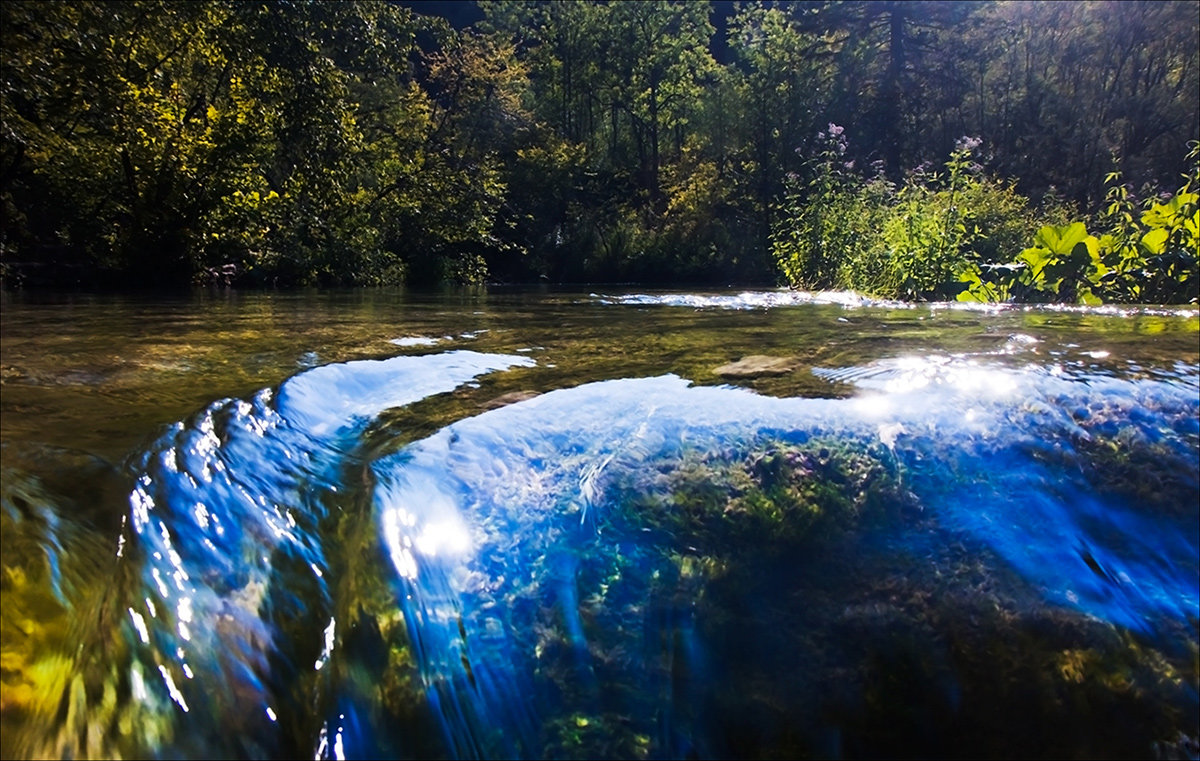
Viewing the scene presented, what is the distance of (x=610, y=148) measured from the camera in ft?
111

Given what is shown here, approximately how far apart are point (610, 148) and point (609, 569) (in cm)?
3379

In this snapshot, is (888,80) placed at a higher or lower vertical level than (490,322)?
higher

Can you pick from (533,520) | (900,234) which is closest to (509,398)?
(533,520)

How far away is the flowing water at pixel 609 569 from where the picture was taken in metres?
1.32

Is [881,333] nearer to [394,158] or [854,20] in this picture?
[394,158]

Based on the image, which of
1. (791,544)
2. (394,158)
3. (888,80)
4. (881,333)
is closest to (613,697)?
(791,544)

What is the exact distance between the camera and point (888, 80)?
27.5 meters

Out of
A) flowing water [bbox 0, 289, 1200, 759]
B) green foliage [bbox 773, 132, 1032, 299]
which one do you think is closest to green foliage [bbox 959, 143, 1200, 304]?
green foliage [bbox 773, 132, 1032, 299]

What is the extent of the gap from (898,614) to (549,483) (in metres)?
0.85

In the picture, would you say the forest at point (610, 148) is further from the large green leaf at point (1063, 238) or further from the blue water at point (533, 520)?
the blue water at point (533, 520)

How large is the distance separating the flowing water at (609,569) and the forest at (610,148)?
475cm

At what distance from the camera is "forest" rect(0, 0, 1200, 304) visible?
8.98m

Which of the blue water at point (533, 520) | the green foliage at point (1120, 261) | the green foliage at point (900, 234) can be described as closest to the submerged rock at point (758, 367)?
the blue water at point (533, 520)

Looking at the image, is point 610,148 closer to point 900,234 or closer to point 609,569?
point 900,234
